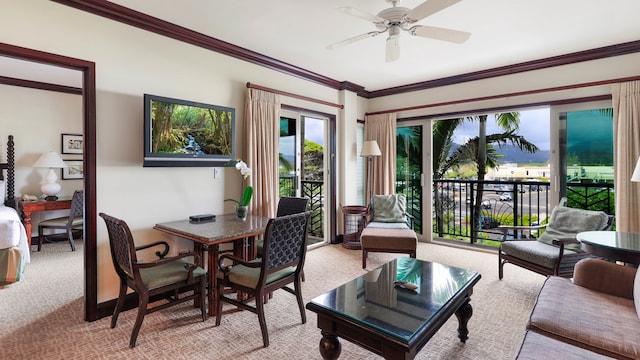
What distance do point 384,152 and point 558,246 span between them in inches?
109

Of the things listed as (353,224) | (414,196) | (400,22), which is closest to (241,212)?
(400,22)

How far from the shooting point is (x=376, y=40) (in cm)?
336

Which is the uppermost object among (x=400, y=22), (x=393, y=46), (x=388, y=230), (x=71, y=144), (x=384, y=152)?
(x=400, y=22)

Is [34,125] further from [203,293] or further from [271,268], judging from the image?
[271,268]

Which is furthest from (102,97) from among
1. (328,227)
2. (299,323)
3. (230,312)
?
(328,227)

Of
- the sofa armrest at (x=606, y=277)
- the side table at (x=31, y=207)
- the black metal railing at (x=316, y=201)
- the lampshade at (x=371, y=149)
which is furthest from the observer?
the black metal railing at (x=316, y=201)

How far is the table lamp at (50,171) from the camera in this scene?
4758 mm

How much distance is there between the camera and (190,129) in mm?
3049

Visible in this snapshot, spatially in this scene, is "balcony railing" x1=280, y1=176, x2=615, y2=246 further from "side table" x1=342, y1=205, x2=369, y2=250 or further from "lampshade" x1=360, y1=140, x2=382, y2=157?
"lampshade" x1=360, y1=140, x2=382, y2=157

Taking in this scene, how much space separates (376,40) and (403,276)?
Answer: 2.47m

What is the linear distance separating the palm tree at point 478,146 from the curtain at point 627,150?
139 centimetres

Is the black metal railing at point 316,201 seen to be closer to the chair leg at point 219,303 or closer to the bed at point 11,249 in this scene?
the chair leg at point 219,303

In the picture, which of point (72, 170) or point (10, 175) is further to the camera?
point (72, 170)

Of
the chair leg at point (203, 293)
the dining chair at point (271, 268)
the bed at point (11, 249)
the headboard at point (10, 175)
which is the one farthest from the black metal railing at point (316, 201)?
the headboard at point (10, 175)
